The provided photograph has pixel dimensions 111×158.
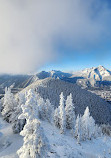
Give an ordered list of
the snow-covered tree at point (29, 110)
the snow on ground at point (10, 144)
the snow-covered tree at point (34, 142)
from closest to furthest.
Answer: the snow-covered tree at point (34, 142)
the snow-covered tree at point (29, 110)
the snow on ground at point (10, 144)

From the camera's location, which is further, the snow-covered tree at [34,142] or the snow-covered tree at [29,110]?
the snow-covered tree at [29,110]

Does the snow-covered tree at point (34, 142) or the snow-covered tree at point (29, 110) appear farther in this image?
the snow-covered tree at point (29, 110)

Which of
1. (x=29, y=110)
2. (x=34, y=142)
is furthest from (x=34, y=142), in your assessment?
(x=29, y=110)

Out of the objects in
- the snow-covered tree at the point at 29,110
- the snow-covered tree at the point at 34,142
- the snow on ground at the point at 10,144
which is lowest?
the snow on ground at the point at 10,144

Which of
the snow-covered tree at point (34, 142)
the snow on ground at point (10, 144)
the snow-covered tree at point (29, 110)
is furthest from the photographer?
the snow on ground at point (10, 144)

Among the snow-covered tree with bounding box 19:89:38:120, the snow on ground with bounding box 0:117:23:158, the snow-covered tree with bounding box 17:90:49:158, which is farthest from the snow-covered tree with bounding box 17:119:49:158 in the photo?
the snow on ground with bounding box 0:117:23:158

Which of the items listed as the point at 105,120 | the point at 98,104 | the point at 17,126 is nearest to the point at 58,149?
the point at 17,126

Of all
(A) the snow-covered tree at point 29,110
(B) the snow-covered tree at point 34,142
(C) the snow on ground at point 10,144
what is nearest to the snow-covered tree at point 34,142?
(B) the snow-covered tree at point 34,142

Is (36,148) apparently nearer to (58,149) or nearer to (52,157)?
(52,157)

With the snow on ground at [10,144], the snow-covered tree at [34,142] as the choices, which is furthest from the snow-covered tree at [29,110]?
the snow on ground at [10,144]

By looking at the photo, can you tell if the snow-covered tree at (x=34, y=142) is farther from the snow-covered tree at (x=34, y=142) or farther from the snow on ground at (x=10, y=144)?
the snow on ground at (x=10, y=144)

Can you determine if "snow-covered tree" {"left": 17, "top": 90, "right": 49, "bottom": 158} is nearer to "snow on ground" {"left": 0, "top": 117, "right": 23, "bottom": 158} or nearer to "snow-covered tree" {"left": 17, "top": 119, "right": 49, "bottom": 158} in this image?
"snow-covered tree" {"left": 17, "top": 119, "right": 49, "bottom": 158}

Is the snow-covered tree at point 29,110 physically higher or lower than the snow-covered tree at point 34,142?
higher
